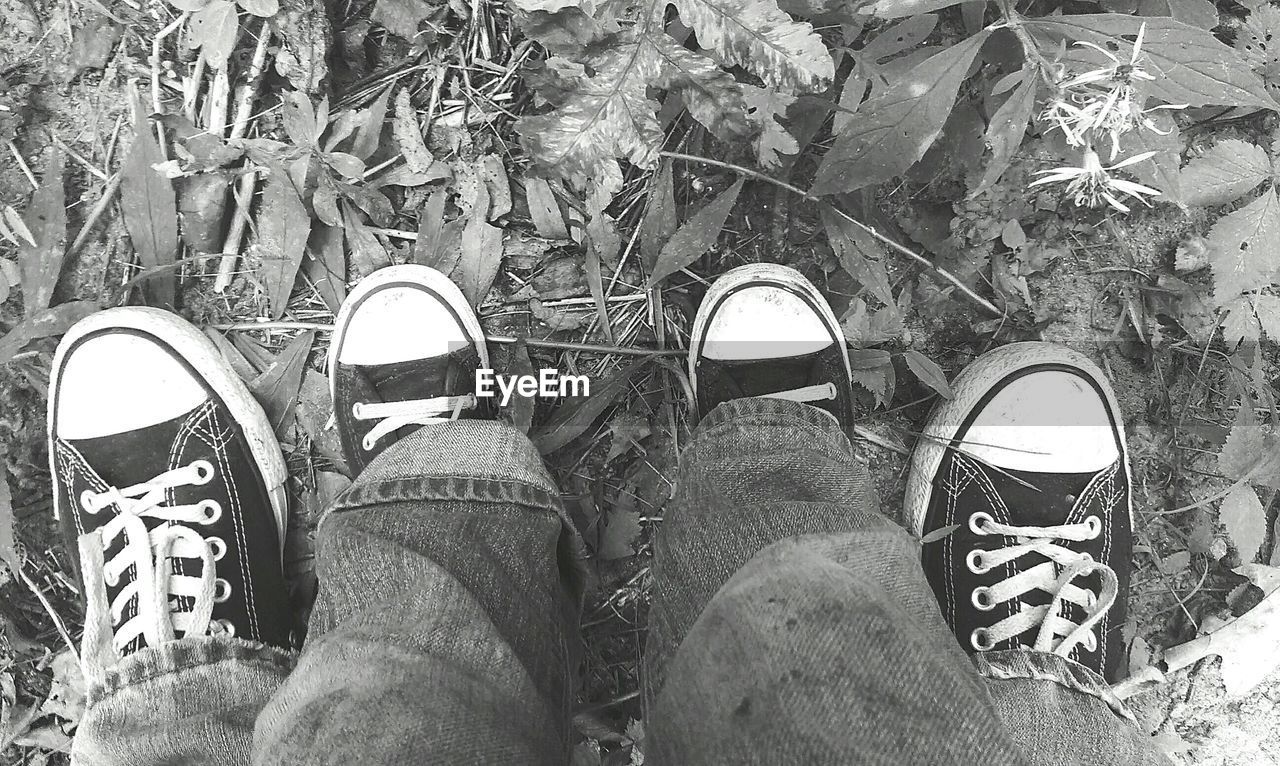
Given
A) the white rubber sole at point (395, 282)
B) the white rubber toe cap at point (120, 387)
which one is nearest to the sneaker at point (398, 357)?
the white rubber sole at point (395, 282)

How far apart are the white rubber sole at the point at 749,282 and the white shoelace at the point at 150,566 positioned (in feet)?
3.59

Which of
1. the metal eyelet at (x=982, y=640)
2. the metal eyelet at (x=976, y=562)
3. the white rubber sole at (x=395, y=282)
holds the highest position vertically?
the white rubber sole at (x=395, y=282)

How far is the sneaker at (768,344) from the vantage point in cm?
162

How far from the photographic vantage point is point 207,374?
1641mm

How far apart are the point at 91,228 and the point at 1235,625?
8.77 ft

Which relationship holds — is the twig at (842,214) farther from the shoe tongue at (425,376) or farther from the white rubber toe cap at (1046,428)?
the shoe tongue at (425,376)

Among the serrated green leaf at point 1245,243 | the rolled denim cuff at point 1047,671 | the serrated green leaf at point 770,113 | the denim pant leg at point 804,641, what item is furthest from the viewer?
the rolled denim cuff at point 1047,671

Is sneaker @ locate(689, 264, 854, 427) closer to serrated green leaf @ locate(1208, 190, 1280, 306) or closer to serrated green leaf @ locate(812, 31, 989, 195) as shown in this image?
serrated green leaf @ locate(812, 31, 989, 195)

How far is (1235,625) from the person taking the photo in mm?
1743

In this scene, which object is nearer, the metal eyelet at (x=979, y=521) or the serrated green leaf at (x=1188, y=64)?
the serrated green leaf at (x=1188, y=64)

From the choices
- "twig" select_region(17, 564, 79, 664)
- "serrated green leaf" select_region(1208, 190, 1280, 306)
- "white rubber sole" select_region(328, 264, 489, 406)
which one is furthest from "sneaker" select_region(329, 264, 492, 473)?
"serrated green leaf" select_region(1208, 190, 1280, 306)

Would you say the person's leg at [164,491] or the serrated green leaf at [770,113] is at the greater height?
the serrated green leaf at [770,113]

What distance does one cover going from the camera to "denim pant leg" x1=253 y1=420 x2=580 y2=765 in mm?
985

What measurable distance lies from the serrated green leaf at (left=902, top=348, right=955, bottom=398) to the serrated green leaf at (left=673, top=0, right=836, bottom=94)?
873mm
